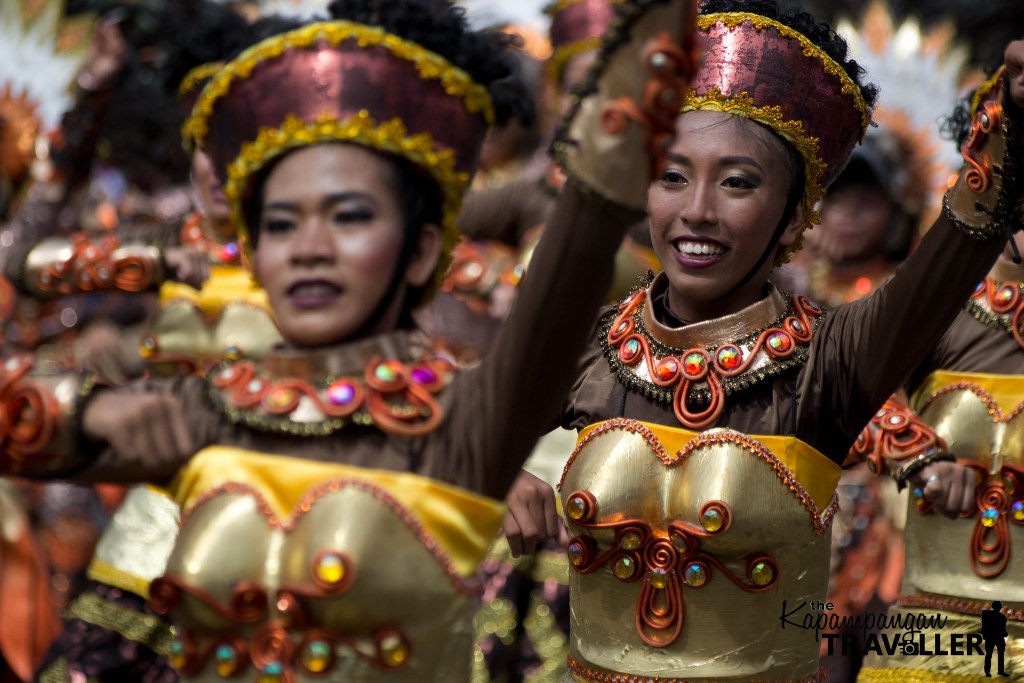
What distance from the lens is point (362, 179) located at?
2.95 m

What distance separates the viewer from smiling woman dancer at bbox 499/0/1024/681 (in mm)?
3447

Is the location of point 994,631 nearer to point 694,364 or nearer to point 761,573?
Result: point 761,573

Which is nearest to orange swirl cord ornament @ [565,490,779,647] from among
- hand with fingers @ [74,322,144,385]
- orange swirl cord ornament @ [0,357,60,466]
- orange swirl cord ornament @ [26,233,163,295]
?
orange swirl cord ornament @ [0,357,60,466]

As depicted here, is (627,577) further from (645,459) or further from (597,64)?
(597,64)

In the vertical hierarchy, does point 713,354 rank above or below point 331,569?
Result: above

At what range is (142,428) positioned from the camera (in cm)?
293

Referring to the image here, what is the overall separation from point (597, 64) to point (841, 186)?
5.27 m

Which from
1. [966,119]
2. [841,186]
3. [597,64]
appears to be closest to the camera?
[597,64]

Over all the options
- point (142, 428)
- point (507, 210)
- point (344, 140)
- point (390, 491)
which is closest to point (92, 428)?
point (142, 428)

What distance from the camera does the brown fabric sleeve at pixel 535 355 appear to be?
263 centimetres

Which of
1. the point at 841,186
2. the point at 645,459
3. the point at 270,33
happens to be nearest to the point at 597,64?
the point at 270,33

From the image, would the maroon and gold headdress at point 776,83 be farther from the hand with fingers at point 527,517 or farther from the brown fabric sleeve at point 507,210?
the brown fabric sleeve at point 507,210

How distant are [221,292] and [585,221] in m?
3.30

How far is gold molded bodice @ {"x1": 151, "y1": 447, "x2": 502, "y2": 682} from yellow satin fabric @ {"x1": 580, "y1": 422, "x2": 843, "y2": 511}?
725 millimetres
